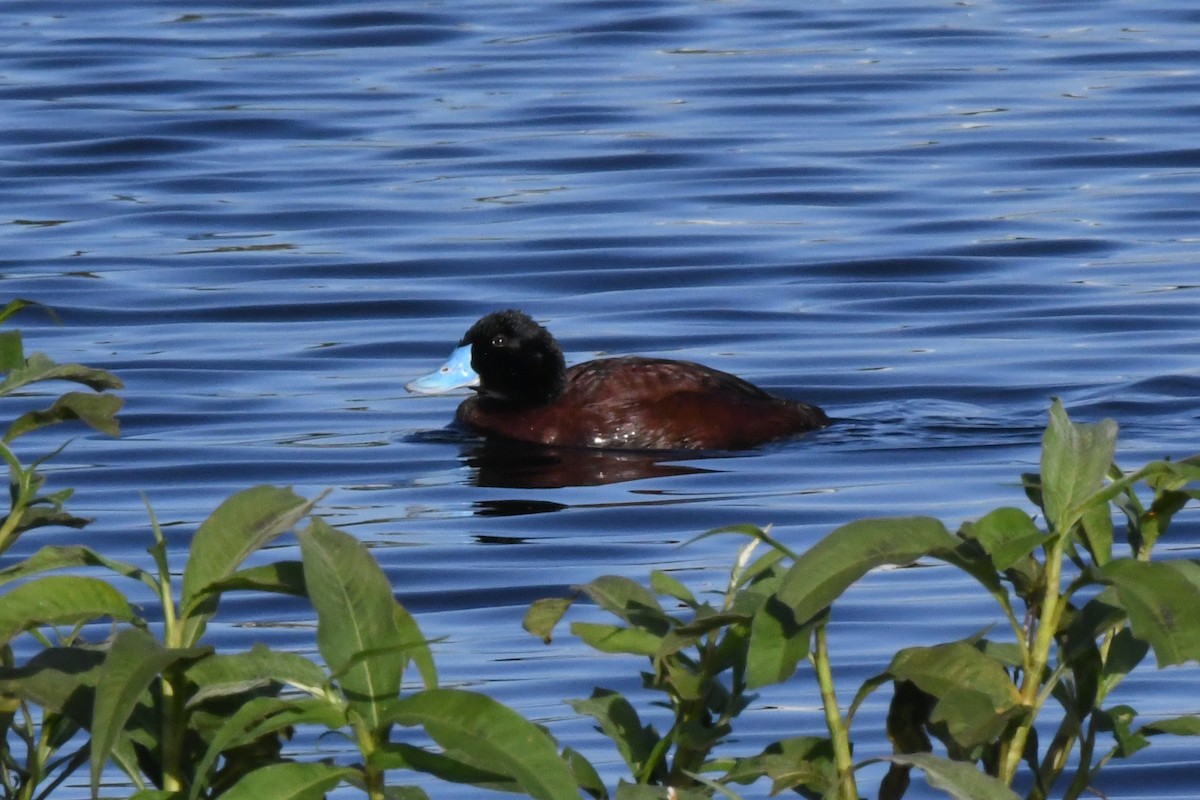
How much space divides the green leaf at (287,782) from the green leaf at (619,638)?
0.37m

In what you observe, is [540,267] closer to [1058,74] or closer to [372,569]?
[1058,74]

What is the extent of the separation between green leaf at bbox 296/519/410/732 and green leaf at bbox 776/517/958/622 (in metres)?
0.38

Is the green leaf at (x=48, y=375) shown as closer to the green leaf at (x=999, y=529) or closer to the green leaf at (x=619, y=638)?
the green leaf at (x=619, y=638)

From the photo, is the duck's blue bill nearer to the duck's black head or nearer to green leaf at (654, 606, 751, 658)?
the duck's black head

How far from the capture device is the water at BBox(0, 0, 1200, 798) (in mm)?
7441

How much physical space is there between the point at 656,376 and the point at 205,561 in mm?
6697

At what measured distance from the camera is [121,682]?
2.12 m

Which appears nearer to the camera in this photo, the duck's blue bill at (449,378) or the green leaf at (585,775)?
the green leaf at (585,775)

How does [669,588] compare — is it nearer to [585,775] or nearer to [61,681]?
[585,775]

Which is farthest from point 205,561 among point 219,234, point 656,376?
point 219,234

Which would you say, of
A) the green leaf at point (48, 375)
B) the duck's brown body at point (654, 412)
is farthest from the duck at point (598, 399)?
the green leaf at point (48, 375)

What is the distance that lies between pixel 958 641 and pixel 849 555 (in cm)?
30

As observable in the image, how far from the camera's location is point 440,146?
1503 cm

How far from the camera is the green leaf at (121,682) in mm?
2039
